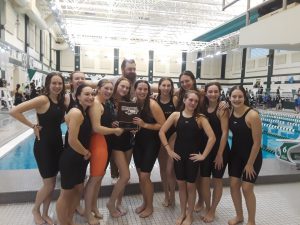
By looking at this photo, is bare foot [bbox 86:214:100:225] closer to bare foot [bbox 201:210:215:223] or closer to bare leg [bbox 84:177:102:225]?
bare leg [bbox 84:177:102:225]

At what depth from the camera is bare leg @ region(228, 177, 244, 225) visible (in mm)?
2727

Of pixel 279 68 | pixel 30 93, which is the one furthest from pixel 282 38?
pixel 279 68

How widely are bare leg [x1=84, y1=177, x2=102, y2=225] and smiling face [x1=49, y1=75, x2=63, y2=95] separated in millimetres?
873

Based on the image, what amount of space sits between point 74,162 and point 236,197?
163 cm

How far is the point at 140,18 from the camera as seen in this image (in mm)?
18250

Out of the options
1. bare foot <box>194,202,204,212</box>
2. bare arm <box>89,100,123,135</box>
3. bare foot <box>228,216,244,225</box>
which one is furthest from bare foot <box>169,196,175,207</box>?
bare arm <box>89,100,123,135</box>

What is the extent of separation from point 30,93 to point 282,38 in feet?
38.6

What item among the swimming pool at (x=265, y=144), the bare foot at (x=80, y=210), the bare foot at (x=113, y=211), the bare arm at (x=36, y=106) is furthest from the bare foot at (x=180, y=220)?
the swimming pool at (x=265, y=144)

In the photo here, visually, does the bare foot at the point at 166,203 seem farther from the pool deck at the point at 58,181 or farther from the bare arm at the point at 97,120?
the bare arm at the point at 97,120

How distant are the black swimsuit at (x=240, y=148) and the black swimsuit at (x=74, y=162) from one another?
1.35m

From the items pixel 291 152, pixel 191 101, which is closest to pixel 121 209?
pixel 191 101

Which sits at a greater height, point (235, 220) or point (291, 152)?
point (291, 152)

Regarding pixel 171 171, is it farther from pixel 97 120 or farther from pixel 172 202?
pixel 97 120

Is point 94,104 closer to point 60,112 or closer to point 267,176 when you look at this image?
point 60,112
